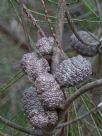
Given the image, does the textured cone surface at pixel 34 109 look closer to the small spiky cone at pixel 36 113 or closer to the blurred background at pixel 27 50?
the small spiky cone at pixel 36 113

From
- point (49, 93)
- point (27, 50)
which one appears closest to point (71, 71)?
point (49, 93)

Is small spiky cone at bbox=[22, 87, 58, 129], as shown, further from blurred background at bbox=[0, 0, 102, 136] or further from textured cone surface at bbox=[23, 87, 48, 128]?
blurred background at bbox=[0, 0, 102, 136]

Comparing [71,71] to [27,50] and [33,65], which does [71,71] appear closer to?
[33,65]

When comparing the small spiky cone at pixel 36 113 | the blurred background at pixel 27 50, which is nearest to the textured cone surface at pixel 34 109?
the small spiky cone at pixel 36 113

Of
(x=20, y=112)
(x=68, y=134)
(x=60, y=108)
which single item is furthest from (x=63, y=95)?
(x=20, y=112)

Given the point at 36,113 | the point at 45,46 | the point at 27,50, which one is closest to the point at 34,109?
the point at 36,113

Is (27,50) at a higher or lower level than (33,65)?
lower

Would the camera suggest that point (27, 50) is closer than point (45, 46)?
No

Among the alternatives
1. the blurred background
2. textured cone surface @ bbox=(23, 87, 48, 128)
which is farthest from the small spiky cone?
the blurred background
